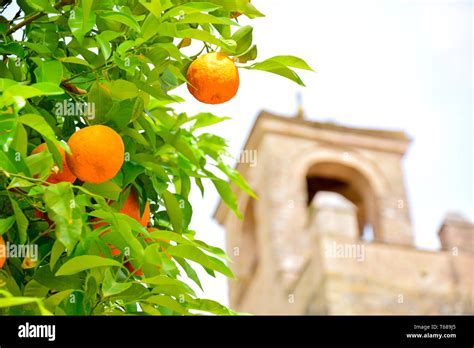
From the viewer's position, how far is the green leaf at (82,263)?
1.25 m

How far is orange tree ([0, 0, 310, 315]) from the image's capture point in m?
1.27

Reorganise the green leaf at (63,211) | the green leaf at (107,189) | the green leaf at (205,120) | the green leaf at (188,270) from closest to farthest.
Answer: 1. the green leaf at (63,211)
2. the green leaf at (107,189)
3. the green leaf at (188,270)
4. the green leaf at (205,120)

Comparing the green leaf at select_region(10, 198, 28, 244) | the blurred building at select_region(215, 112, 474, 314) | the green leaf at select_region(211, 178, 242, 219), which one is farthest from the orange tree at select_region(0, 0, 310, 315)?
the blurred building at select_region(215, 112, 474, 314)

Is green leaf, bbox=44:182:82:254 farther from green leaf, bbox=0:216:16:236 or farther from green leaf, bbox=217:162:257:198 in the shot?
green leaf, bbox=217:162:257:198

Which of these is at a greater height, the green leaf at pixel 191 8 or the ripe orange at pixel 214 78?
the green leaf at pixel 191 8

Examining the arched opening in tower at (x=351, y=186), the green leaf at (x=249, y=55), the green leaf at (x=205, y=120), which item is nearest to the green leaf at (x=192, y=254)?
the green leaf at (x=249, y=55)

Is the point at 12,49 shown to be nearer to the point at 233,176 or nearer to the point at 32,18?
the point at 32,18

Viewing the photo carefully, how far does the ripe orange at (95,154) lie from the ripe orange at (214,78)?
7.6 inches

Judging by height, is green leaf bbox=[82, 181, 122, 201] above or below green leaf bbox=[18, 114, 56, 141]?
below

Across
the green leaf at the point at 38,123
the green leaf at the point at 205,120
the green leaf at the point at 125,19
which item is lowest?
the green leaf at the point at 38,123

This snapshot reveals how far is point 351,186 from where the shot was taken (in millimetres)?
17578

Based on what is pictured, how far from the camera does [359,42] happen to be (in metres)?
13.2

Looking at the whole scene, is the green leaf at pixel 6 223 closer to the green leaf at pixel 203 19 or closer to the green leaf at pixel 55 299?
the green leaf at pixel 55 299

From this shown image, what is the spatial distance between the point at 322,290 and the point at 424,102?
4506 mm
